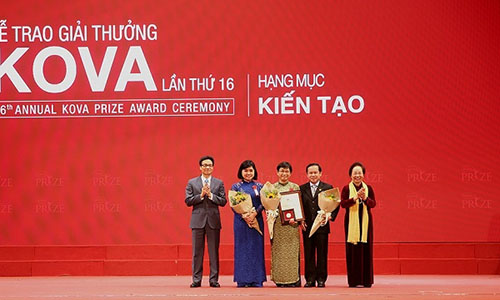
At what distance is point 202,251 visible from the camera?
6.36m

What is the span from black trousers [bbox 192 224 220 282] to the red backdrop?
1299 mm

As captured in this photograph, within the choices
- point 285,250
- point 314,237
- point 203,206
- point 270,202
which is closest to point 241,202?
point 270,202

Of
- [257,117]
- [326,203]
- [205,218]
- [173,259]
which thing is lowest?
[173,259]

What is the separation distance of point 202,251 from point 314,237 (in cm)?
91

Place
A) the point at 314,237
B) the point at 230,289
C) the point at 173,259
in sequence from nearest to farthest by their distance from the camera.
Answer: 1. the point at 230,289
2. the point at 314,237
3. the point at 173,259

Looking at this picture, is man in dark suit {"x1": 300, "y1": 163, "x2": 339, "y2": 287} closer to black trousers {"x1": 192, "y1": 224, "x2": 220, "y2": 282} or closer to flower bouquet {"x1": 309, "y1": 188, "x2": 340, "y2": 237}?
flower bouquet {"x1": 309, "y1": 188, "x2": 340, "y2": 237}

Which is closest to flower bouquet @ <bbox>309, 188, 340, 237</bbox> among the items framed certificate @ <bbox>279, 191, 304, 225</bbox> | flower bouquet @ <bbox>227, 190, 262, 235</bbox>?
framed certificate @ <bbox>279, 191, 304, 225</bbox>

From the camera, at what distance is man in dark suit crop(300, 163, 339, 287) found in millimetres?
6238

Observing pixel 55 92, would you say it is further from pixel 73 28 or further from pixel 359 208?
pixel 359 208

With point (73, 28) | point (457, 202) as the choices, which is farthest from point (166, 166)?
point (457, 202)

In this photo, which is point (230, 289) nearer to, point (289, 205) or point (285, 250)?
point (285, 250)

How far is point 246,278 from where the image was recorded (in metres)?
6.22

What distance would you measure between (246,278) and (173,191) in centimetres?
176

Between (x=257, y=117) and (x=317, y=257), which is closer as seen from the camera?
(x=317, y=257)
